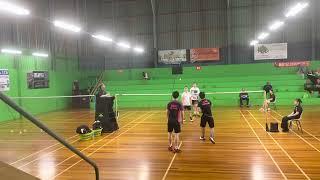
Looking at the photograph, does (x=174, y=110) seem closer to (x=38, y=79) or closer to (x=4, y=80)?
(x=4, y=80)

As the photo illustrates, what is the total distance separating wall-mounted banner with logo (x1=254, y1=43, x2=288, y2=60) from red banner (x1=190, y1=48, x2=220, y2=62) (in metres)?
3.86

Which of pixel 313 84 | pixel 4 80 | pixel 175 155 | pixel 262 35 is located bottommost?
pixel 175 155

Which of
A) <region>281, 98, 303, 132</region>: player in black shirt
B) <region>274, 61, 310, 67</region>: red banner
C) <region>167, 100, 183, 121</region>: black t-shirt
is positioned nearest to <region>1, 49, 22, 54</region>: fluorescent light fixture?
<region>167, 100, 183, 121</region>: black t-shirt

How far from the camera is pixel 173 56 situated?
111 feet

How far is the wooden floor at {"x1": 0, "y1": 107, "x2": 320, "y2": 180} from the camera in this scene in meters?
7.90

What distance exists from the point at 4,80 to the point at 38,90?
400cm

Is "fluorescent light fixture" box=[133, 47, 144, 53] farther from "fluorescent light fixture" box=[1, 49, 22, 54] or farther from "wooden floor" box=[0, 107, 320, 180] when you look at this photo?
"wooden floor" box=[0, 107, 320, 180]

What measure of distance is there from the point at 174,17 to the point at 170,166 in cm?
2735

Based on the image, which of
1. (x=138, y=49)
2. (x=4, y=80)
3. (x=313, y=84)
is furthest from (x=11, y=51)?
(x=313, y=84)

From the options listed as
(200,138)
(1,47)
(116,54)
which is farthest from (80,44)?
(200,138)

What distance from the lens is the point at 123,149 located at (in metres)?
10.7

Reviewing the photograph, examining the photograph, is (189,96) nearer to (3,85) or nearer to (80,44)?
(3,85)

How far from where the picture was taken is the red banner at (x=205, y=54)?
33094 mm

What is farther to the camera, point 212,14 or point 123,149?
point 212,14
